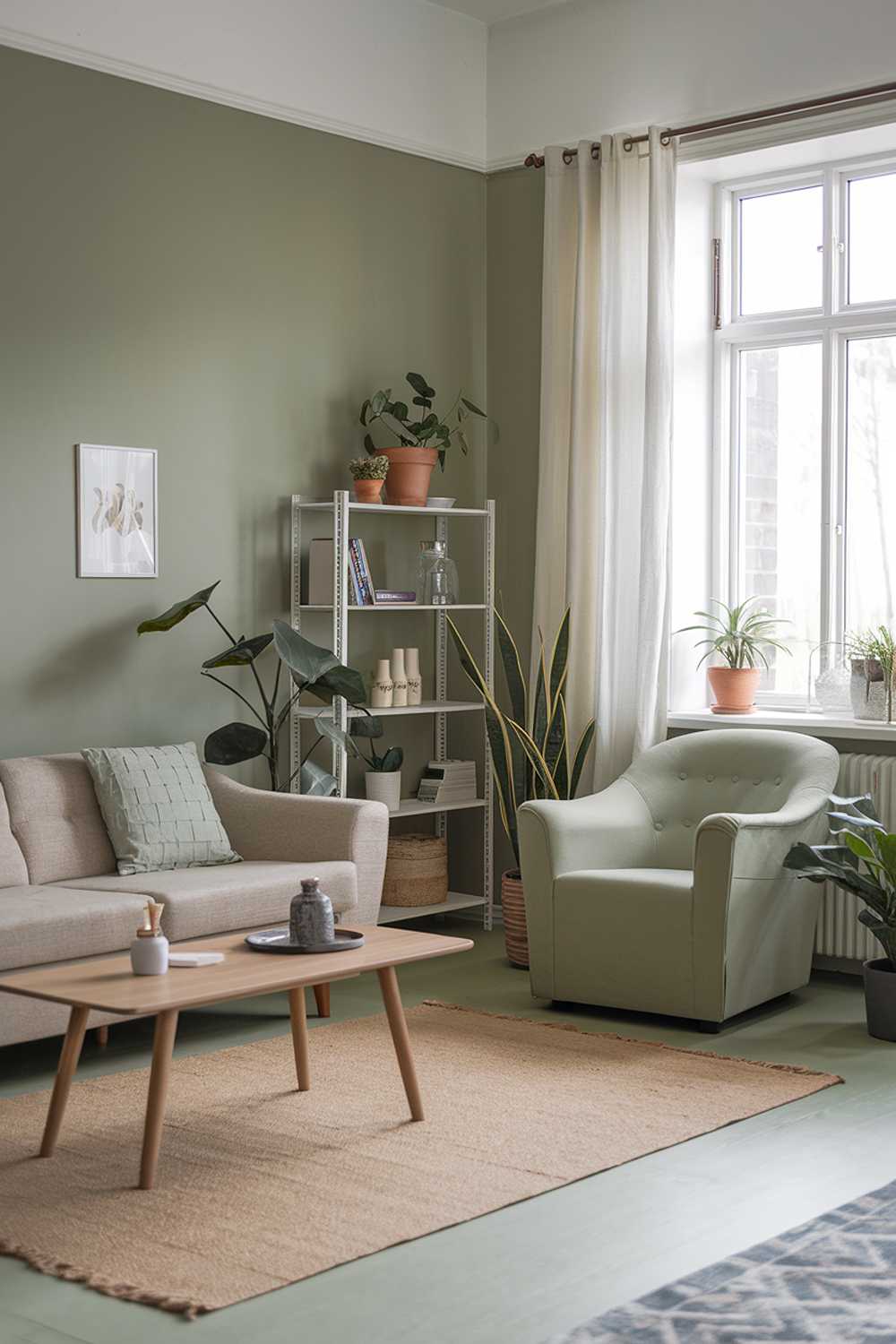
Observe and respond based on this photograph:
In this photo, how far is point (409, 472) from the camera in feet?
19.5

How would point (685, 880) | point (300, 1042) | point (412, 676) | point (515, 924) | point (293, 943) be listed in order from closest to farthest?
point (293, 943) < point (300, 1042) < point (685, 880) < point (515, 924) < point (412, 676)

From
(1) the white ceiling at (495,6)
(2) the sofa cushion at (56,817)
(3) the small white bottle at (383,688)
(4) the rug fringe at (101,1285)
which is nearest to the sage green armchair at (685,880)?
(3) the small white bottle at (383,688)

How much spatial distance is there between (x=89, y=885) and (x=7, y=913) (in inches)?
21.1

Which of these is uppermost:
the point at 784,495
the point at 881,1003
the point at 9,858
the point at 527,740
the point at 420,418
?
the point at 420,418

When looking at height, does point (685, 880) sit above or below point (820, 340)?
below

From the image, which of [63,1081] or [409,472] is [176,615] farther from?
[63,1081]

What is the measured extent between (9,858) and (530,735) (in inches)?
79.4

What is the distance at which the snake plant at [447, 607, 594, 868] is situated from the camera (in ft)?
18.9

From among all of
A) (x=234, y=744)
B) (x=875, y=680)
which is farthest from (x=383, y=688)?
(x=875, y=680)

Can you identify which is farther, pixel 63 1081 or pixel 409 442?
pixel 409 442

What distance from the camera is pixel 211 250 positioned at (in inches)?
217

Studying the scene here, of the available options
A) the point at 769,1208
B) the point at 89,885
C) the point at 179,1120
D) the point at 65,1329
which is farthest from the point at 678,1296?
the point at 89,885

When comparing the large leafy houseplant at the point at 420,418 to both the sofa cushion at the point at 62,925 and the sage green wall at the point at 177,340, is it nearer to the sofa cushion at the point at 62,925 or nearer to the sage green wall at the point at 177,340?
the sage green wall at the point at 177,340

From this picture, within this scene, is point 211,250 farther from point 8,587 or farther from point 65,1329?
point 65,1329
